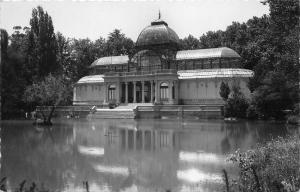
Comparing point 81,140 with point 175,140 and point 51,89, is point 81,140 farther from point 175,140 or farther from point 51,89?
point 51,89

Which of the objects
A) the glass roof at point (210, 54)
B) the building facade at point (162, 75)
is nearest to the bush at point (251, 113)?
the building facade at point (162, 75)

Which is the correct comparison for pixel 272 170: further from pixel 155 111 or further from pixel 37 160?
pixel 155 111

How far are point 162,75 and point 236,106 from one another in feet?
60.1

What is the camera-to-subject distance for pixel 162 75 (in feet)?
217

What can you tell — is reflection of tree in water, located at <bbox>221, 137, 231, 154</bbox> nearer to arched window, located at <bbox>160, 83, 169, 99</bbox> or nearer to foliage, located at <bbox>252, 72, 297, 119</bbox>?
foliage, located at <bbox>252, 72, 297, 119</bbox>

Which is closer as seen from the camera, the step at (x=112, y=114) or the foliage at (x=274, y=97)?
the foliage at (x=274, y=97)

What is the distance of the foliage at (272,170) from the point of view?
29.8 feet

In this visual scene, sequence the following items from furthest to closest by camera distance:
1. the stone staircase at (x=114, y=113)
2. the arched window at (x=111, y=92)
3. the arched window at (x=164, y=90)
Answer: the arched window at (x=111, y=92) < the arched window at (x=164, y=90) < the stone staircase at (x=114, y=113)

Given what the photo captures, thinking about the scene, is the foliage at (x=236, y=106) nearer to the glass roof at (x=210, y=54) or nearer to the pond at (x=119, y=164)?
the glass roof at (x=210, y=54)

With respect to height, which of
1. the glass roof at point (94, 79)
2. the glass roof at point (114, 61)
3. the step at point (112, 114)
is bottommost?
the step at point (112, 114)

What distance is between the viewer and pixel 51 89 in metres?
44.9

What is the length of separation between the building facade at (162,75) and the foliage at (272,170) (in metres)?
50.6

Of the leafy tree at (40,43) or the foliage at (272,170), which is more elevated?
the leafy tree at (40,43)

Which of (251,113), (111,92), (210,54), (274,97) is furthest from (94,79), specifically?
(274,97)
